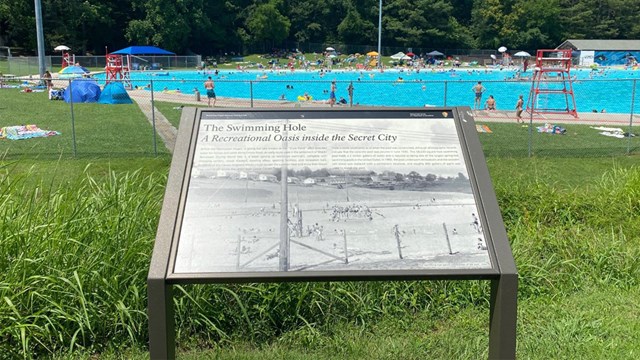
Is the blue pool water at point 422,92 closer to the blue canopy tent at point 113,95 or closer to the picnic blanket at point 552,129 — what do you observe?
the blue canopy tent at point 113,95

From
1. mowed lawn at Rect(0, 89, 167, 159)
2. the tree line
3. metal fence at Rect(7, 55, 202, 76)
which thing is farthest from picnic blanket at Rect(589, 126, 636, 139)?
the tree line

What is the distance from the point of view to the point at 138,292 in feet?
14.9

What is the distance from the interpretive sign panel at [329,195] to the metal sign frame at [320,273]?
29 millimetres

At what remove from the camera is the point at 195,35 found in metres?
70.4

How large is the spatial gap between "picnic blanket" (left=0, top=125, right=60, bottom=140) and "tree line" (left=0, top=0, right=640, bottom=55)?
4961cm

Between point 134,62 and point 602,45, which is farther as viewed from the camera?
point 602,45

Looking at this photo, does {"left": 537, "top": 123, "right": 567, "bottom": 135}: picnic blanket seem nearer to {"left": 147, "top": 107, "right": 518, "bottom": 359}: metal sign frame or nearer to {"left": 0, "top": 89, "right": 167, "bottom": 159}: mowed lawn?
{"left": 0, "top": 89, "right": 167, "bottom": 159}: mowed lawn

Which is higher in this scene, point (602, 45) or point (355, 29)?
point (355, 29)

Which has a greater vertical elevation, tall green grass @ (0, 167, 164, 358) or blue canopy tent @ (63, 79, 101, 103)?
tall green grass @ (0, 167, 164, 358)

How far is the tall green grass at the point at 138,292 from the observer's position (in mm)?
4336

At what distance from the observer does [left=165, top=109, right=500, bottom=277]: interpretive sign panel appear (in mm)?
3033

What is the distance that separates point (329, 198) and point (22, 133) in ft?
46.2

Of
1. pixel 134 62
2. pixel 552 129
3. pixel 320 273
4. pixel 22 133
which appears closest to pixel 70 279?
pixel 320 273

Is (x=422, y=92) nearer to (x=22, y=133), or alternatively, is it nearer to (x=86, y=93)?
(x=86, y=93)
